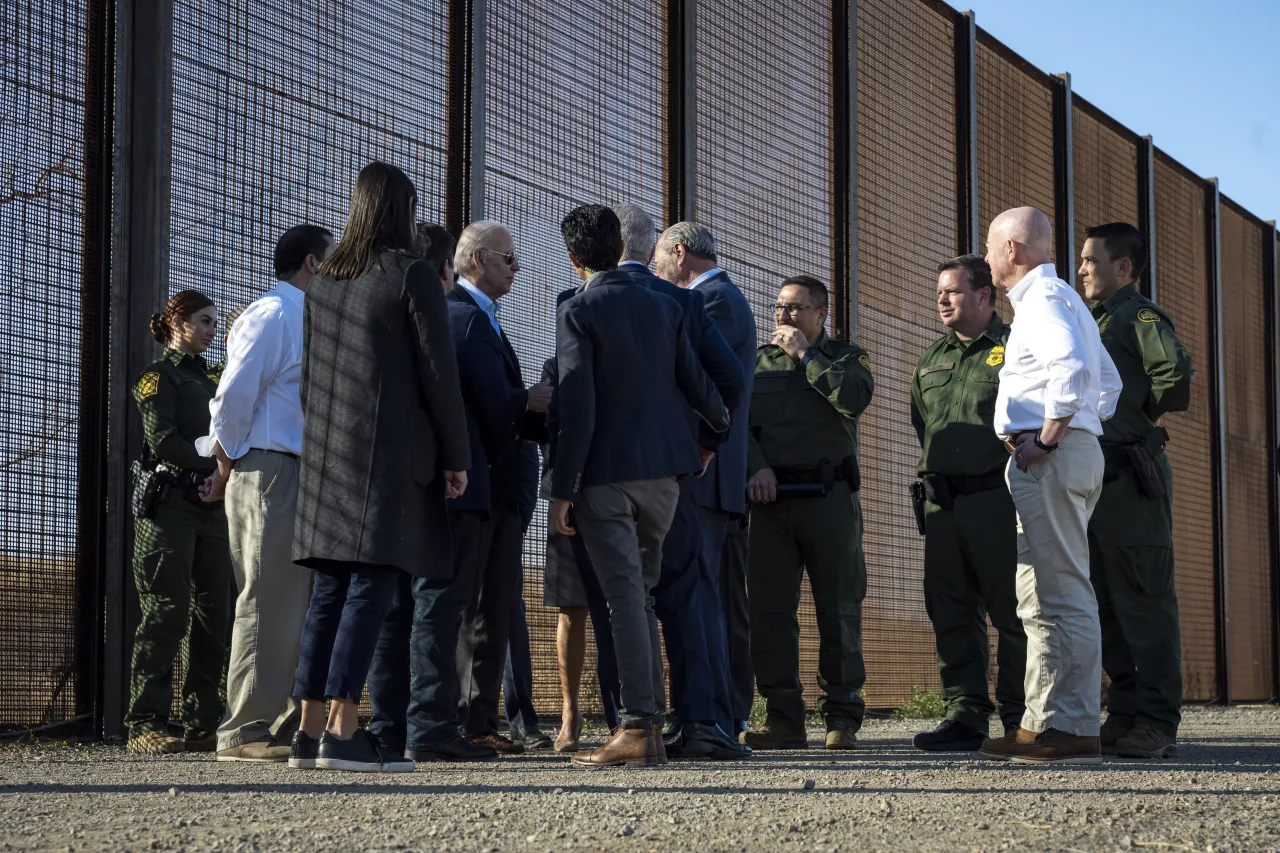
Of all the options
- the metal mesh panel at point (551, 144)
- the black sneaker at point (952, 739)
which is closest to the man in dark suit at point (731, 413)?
the black sneaker at point (952, 739)

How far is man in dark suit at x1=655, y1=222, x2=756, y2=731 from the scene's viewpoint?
5094 mm

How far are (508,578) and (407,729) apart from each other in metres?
0.61

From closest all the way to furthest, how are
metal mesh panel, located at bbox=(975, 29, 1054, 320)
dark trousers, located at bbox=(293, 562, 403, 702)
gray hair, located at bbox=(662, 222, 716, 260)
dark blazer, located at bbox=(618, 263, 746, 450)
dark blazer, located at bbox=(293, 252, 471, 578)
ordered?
dark trousers, located at bbox=(293, 562, 403, 702), dark blazer, located at bbox=(293, 252, 471, 578), dark blazer, located at bbox=(618, 263, 746, 450), gray hair, located at bbox=(662, 222, 716, 260), metal mesh panel, located at bbox=(975, 29, 1054, 320)

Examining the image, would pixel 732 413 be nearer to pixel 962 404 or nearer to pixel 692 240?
pixel 692 240

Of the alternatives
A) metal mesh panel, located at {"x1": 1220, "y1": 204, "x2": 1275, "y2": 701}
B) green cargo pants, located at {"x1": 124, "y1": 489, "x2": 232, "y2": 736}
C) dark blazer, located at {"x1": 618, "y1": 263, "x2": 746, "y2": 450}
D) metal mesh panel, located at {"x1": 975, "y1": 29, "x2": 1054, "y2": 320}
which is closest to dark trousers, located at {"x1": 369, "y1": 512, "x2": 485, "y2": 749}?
dark blazer, located at {"x1": 618, "y1": 263, "x2": 746, "y2": 450}

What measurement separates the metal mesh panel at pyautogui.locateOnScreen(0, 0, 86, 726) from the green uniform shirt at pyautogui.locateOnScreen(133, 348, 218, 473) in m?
0.35

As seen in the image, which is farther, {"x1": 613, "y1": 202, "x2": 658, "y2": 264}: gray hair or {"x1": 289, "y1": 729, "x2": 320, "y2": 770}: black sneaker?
{"x1": 613, "y1": 202, "x2": 658, "y2": 264}: gray hair

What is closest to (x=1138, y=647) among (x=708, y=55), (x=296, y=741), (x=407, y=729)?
(x=407, y=729)

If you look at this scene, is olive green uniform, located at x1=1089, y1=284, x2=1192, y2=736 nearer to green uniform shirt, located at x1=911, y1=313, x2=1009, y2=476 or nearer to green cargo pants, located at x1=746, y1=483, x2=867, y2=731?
green uniform shirt, located at x1=911, y1=313, x2=1009, y2=476

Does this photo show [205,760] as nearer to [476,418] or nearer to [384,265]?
[476,418]

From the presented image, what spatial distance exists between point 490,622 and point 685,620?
2.15ft

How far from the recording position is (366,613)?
3.91 metres

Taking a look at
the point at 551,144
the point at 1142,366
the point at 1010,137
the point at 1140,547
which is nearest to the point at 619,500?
the point at 1140,547

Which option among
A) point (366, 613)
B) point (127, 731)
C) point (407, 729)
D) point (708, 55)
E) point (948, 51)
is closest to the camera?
point (366, 613)
